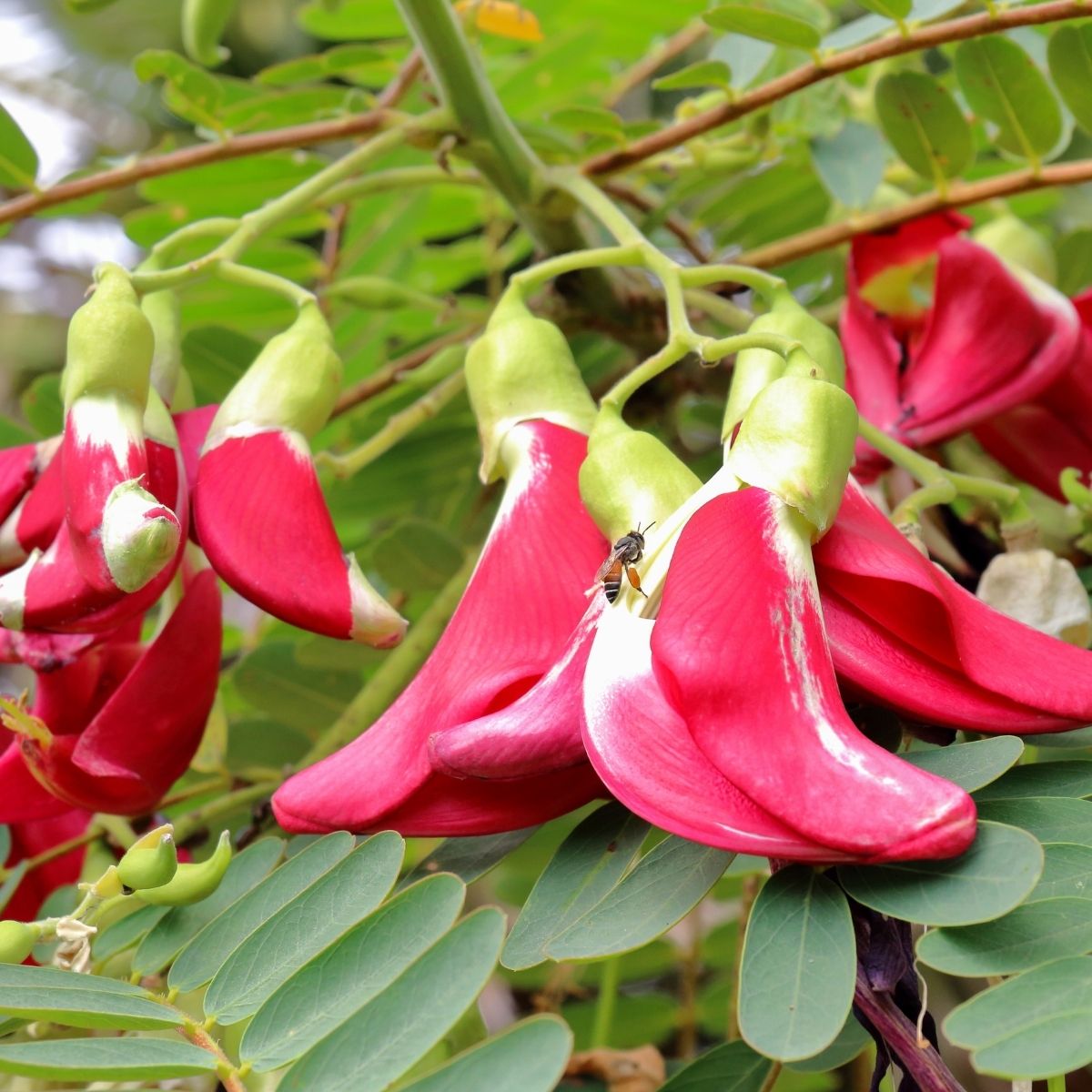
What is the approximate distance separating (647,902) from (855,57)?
42cm

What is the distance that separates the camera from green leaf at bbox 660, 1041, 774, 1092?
1.53 ft

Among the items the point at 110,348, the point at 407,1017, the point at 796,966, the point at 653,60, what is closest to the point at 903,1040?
the point at 796,966

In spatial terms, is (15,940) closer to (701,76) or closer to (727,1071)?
(727,1071)

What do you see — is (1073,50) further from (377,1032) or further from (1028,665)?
(377,1032)

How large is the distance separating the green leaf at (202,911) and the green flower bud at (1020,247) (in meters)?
0.48

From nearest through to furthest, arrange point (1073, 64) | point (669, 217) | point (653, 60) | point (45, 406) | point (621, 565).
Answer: point (621, 565), point (1073, 64), point (45, 406), point (669, 217), point (653, 60)

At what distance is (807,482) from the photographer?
43 centimetres

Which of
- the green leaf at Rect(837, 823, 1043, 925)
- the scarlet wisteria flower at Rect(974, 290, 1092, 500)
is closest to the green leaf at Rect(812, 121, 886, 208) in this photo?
the scarlet wisteria flower at Rect(974, 290, 1092, 500)

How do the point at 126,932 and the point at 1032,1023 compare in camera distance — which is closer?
the point at 1032,1023

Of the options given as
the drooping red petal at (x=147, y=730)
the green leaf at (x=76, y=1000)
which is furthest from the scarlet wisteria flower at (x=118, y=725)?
the green leaf at (x=76, y=1000)

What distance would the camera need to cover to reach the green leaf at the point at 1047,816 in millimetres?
416

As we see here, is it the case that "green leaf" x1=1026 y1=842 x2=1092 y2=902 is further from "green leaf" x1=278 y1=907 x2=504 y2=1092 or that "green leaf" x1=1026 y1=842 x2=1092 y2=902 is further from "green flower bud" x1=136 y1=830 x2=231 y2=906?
"green flower bud" x1=136 y1=830 x2=231 y2=906

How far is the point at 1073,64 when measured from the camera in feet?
2.10

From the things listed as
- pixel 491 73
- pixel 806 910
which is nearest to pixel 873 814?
pixel 806 910
